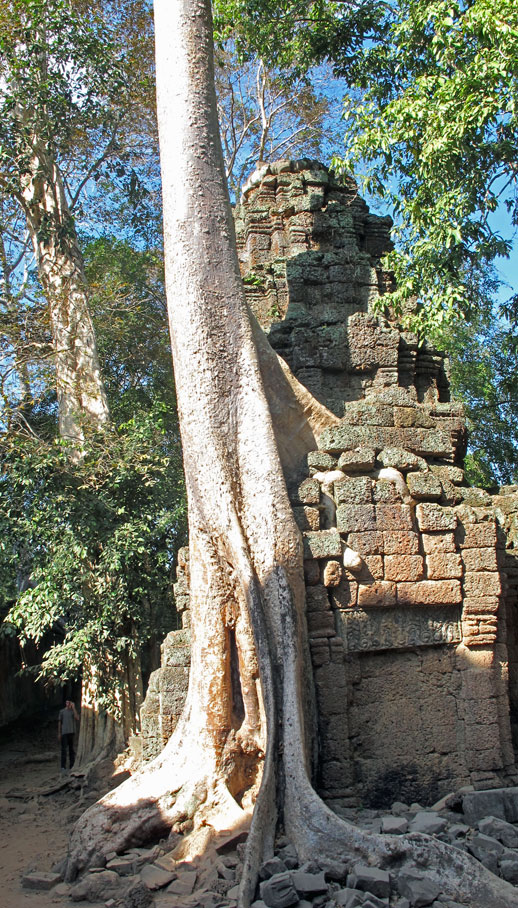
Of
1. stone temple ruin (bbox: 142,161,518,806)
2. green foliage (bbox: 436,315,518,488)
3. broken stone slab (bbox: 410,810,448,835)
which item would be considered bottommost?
broken stone slab (bbox: 410,810,448,835)

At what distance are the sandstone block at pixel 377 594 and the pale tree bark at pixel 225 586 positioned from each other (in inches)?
15.5

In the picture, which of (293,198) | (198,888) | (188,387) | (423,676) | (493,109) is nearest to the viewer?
(198,888)

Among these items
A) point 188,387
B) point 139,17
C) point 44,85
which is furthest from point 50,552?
point 139,17

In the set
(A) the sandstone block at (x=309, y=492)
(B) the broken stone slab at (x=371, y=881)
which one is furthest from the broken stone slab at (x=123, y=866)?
(A) the sandstone block at (x=309, y=492)

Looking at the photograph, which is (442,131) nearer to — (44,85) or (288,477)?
(288,477)

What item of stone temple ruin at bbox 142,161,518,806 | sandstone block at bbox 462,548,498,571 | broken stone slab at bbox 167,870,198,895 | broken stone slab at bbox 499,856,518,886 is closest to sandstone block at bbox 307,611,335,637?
stone temple ruin at bbox 142,161,518,806

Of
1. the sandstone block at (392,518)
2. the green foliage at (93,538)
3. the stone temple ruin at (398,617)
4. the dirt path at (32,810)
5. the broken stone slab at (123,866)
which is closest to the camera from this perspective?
the broken stone slab at (123,866)

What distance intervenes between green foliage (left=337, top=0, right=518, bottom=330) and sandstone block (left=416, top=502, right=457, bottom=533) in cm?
231

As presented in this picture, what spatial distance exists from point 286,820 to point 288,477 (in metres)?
2.20

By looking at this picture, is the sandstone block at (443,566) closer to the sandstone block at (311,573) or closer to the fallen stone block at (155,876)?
the sandstone block at (311,573)

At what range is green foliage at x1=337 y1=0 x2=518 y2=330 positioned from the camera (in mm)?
6426

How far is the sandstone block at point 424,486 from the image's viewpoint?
5.16 metres

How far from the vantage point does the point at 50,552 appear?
8102 millimetres

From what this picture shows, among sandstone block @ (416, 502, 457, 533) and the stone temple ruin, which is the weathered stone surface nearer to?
the stone temple ruin
